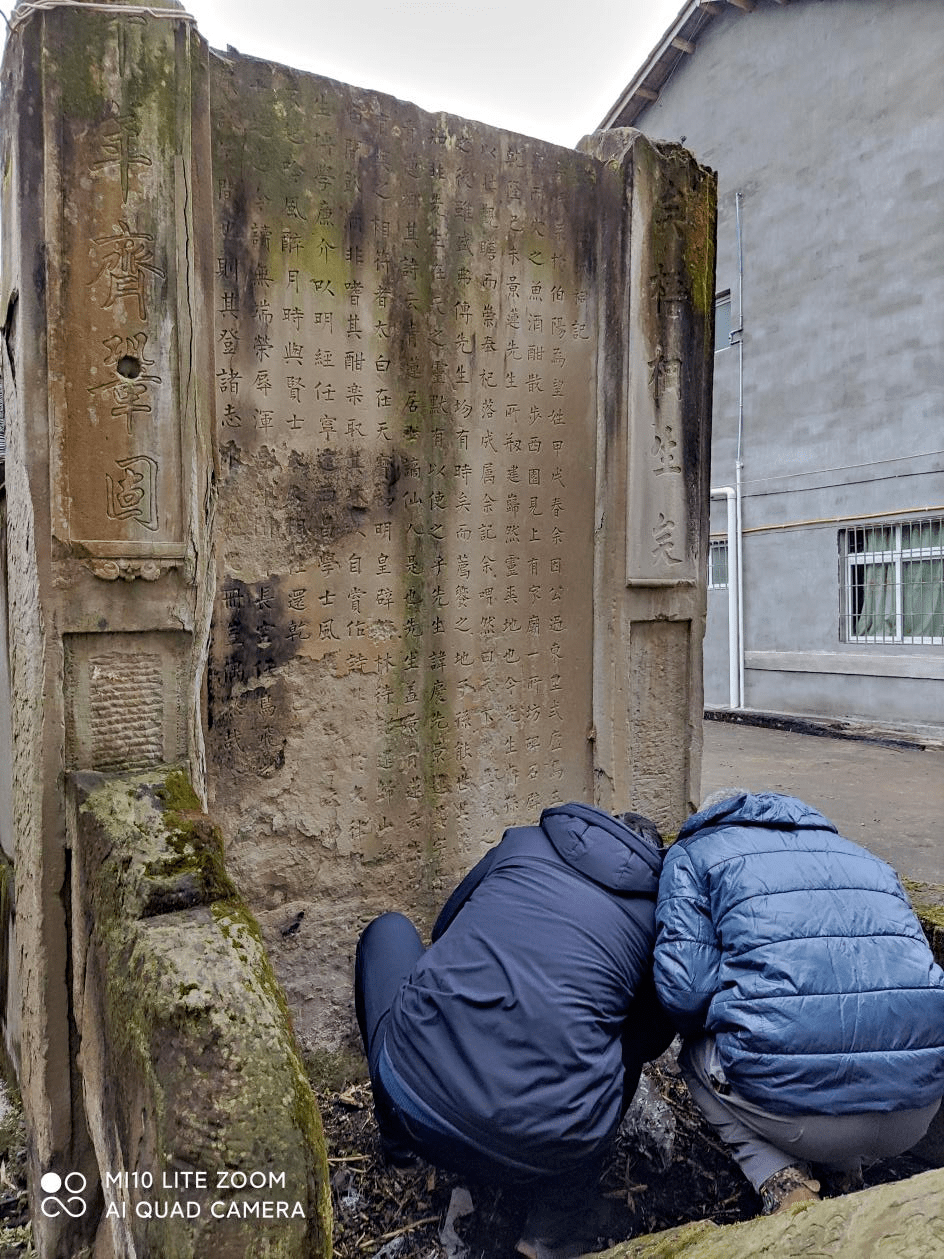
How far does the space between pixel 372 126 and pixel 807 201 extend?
28.4 ft

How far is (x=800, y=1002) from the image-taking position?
1.81m

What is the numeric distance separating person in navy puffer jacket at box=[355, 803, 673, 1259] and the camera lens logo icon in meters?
0.79

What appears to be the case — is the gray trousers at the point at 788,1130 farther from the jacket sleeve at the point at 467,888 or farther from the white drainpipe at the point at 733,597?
the white drainpipe at the point at 733,597

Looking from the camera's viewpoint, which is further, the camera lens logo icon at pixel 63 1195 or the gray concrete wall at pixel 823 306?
the gray concrete wall at pixel 823 306

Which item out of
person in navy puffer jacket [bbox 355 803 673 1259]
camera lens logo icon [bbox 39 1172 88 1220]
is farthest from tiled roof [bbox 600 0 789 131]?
camera lens logo icon [bbox 39 1172 88 1220]

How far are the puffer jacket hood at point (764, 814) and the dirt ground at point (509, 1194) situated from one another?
3.35 feet

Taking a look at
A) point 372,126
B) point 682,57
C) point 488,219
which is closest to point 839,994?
point 488,219

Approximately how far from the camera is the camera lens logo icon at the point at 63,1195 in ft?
7.09

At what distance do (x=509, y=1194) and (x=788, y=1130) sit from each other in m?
0.83

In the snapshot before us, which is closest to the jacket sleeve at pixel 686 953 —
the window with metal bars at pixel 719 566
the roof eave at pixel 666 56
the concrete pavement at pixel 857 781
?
the concrete pavement at pixel 857 781

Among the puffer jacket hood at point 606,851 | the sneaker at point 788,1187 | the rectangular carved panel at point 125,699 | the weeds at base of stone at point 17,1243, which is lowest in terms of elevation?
the weeds at base of stone at point 17,1243

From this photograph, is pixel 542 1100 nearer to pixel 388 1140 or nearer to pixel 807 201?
pixel 388 1140

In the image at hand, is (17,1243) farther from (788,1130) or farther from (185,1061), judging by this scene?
(788,1130)

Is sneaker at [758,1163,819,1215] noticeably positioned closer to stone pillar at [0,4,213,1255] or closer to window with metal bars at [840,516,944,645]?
stone pillar at [0,4,213,1255]
